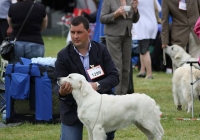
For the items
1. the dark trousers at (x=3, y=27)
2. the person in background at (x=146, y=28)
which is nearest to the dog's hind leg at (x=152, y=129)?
the dark trousers at (x=3, y=27)

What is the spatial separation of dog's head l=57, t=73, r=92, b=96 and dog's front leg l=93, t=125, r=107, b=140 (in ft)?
0.98

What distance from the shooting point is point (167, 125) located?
7586 millimetres

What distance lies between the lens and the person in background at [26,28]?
913cm

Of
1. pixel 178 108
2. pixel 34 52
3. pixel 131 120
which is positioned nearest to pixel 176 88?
pixel 178 108

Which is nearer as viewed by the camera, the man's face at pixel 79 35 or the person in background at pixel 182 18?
the man's face at pixel 79 35

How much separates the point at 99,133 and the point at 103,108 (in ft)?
0.68

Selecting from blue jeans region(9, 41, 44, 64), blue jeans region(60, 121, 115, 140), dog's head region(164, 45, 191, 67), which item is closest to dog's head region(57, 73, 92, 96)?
blue jeans region(60, 121, 115, 140)

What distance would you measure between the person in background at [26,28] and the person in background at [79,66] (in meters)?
3.91

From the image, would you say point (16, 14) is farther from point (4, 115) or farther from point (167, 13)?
point (167, 13)

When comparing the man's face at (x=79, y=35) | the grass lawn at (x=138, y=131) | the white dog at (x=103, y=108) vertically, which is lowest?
the grass lawn at (x=138, y=131)

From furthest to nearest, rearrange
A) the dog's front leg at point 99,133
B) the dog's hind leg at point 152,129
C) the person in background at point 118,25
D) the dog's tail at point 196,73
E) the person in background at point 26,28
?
the person in background at point 118,25
the person in background at point 26,28
the dog's tail at point 196,73
the dog's hind leg at point 152,129
the dog's front leg at point 99,133

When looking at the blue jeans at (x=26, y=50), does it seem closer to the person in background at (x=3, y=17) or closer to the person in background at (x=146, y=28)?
the person in background at (x=3, y=17)

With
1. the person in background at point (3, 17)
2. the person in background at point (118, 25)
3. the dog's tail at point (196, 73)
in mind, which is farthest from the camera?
the person in background at point (3, 17)

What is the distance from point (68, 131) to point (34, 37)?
158 inches
